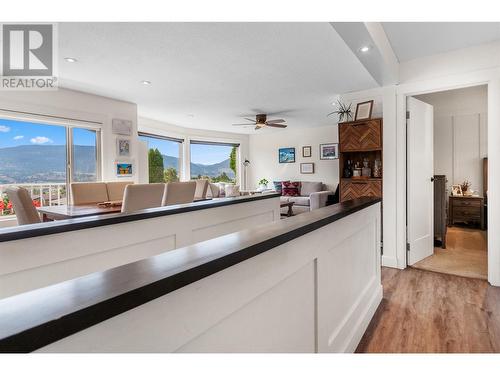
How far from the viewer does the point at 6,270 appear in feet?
3.33

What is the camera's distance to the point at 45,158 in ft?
14.2

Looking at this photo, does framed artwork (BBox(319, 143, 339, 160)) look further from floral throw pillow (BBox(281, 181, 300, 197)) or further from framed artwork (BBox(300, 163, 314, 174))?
floral throw pillow (BBox(281, 181, 300, 197))

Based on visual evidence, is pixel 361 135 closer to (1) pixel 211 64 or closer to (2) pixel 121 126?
(1) pixel 211 64

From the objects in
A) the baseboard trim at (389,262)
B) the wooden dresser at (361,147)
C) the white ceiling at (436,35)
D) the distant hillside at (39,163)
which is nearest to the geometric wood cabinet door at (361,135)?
the wooden dresser at (361,147)

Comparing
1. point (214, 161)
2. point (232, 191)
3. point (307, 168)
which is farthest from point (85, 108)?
point (307, 168)

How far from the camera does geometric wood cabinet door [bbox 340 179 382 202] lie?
11.7ft

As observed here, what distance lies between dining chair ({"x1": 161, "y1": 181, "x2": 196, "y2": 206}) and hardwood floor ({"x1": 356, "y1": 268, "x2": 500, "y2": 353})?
6.32 ft

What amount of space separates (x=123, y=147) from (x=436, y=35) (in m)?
4.61

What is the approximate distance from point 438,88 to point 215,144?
6.12 metres

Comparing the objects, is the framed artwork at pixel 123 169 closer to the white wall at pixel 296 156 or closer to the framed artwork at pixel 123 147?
the framed artwork at pixel 123 147

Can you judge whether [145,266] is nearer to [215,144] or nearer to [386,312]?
[386,312]

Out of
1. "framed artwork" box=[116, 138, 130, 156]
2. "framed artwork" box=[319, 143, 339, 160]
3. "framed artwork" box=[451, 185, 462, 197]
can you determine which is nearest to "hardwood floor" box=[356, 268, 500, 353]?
"framed artwork" box=[451, 185, 462, 197]
